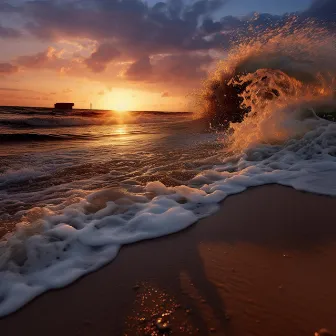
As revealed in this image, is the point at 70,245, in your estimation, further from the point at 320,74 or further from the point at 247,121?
the point at 320,74

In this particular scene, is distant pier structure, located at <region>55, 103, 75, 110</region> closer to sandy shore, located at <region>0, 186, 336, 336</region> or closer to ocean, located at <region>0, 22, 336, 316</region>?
ocean, located at <region>0, 22, 336, 316</region>

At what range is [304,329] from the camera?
51.9 inches

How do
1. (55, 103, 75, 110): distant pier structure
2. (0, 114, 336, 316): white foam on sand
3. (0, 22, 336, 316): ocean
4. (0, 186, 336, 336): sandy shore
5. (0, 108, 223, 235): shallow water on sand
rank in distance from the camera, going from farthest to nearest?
(55, 103, 75, 110): distant pier structure < (0, 108, 223, 235): shallow water on sand < (0, 22, 336, 316): ocean < (0, 114, 336, 316): white foam on sand < (0, 186, 336, 336): sandy shore

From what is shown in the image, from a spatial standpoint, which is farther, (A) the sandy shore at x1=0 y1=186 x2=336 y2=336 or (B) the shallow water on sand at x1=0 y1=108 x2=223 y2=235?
(B) the shallow water on sand at x1=0 y1=108 x2=223 y2=235

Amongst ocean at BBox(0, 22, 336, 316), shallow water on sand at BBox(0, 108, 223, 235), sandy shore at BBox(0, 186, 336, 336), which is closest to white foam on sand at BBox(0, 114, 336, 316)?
ocean at BBox(0, 22, 336, 316)

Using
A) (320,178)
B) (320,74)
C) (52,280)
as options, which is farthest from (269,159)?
(320,74)

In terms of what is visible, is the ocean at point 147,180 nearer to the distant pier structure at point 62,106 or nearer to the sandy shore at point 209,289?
the sandy shore at point 209,289

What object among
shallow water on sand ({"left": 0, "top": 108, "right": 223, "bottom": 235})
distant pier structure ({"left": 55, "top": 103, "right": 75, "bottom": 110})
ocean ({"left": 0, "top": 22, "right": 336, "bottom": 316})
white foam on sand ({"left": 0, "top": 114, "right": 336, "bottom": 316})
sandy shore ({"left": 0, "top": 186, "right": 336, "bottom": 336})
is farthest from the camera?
distant pier structure ({"left": 55, "top": 103, "right": 75, "bottom": 110})

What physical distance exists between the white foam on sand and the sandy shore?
14cm

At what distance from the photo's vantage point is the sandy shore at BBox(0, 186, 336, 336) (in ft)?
4.54

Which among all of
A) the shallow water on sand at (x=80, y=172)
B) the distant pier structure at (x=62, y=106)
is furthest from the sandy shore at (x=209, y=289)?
the distant pier structure at (x=62, y=106)

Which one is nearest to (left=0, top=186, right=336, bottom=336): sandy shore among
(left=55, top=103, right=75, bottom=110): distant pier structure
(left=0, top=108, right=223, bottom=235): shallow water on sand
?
(left=0, top=108, right=223, bottom=235): shallow water on sand

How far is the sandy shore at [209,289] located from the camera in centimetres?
138

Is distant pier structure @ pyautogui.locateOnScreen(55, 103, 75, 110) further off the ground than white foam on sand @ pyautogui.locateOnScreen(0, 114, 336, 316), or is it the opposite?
distant pier structure @ pyautogui.locateOnScreen(55, 103, 75, 110)
